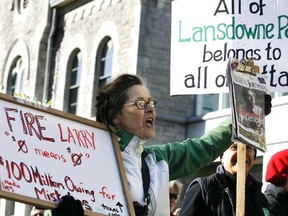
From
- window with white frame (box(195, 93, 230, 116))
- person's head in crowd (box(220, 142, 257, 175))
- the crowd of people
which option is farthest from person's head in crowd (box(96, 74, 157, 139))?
window with white frame (box(195, 93, 230, 116))


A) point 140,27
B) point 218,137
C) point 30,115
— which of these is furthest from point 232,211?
point 140,27

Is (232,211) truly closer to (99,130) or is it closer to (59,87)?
(99,130)

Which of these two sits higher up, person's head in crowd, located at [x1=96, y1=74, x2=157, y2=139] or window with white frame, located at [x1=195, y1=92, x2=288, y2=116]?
person's head in crowd, located at [x1=96, y1=74, x2=157, y2=139]

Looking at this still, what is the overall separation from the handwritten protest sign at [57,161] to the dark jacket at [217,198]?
1.33 meters

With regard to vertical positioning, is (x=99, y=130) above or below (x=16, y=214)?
above

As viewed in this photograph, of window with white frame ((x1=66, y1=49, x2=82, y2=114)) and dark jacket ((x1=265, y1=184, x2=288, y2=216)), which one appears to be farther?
window with white frame ((x1=66, y1=49, x2=82, y2=114))

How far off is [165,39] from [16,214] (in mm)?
4544

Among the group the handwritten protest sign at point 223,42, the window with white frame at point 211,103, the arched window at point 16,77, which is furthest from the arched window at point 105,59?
the handwritten protest sign at point 223,42

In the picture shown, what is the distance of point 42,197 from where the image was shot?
362cm

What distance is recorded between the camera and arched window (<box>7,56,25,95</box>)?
67.9ft

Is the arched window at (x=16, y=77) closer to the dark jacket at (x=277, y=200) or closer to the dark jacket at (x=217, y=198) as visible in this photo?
the dark jacket at (x=277, y=200)

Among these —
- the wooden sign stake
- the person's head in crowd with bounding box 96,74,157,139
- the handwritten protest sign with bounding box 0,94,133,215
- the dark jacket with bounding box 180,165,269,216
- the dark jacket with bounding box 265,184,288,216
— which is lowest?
the dark jacket with bounding box 265,184,288,216

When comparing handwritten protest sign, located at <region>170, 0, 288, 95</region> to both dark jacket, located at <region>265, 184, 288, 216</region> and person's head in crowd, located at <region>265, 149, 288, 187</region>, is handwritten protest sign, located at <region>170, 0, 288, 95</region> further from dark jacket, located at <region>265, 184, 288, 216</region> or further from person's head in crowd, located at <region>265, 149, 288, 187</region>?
dark jacket, located at <region>265, 184, 288, 216</region>

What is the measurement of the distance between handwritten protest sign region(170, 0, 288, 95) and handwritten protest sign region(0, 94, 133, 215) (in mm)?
1817
